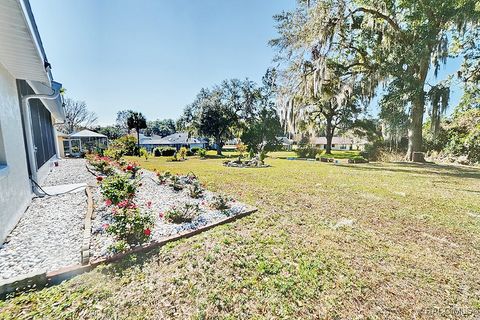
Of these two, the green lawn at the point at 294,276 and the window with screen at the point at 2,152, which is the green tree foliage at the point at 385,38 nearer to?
the green lawn at the point at 294,276

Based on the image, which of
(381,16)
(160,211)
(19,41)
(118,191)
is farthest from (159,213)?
(381,16)

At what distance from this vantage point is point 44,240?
9.30ft

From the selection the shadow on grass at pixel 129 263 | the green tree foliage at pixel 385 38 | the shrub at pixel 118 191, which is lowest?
the shadow on grass at pixel 129 263

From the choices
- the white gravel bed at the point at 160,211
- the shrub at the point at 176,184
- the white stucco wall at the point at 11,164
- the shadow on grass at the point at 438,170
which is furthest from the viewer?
the shadow on grass at the point at 438,170

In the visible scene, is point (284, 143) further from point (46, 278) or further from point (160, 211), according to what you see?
point (46, 278)

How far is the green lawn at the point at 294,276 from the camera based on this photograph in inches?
70.9

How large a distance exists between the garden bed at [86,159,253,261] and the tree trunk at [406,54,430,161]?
1117cm

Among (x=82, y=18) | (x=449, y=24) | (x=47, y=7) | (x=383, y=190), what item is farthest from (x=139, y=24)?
(x=449, y=24)

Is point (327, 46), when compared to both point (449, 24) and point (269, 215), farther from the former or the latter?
point (269, 215)

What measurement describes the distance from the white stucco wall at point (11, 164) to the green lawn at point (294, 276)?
1.86m

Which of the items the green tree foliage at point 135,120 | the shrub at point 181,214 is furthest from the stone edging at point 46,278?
the green tree foliage at point 135,120

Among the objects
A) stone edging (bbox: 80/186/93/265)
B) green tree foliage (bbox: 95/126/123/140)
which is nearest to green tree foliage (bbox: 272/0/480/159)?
stone edging (bbox: 80/186/93/265)

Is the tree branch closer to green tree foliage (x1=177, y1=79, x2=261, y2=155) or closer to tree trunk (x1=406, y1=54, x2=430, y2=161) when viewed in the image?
tree trunk (x1=406, y1=54, x2=430, y2=161)

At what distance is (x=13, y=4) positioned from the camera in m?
2.01
